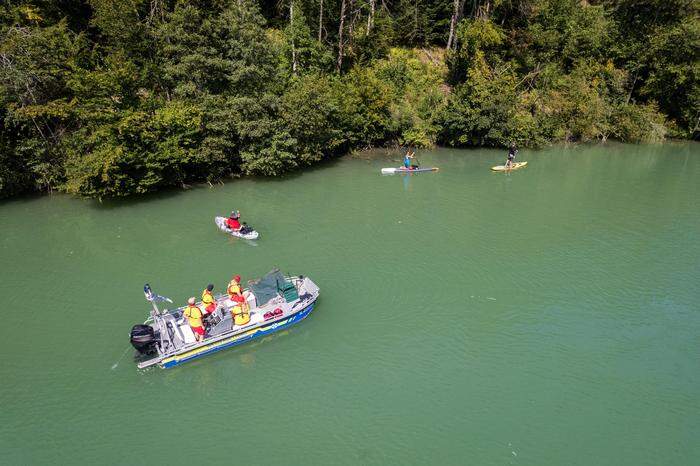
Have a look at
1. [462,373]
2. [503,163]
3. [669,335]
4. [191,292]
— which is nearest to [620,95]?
[503,163]

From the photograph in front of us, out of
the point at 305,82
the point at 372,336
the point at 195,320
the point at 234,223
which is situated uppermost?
the point at 305,82

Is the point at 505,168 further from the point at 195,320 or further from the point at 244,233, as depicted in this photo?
the point at 195,320

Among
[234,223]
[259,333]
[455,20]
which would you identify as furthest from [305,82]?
[455,20]

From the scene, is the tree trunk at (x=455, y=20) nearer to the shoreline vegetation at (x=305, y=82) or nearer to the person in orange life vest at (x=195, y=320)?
the shoreline vegetation at (x=305, y=82)

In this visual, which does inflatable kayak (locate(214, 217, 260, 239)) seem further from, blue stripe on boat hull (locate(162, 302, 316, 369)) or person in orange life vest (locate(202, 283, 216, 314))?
person in orange life vest (locate(202, 283, 216, 314))

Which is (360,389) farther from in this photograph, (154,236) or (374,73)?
(374,73)

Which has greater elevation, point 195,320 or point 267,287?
point 267,287

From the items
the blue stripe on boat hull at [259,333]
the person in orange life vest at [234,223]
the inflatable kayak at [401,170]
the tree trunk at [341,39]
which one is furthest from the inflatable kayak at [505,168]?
the blue stripe on boat hull at [259,333]
